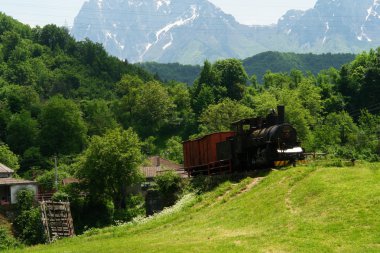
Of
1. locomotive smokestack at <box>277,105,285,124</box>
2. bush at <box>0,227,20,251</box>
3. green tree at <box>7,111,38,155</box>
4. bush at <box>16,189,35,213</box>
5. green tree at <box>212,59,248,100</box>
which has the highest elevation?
green tree at <box>212,59,248,100</box>

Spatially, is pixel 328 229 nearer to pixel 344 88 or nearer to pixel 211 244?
pixel 211 244

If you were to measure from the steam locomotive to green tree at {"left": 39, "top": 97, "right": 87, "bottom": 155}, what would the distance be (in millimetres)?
62793

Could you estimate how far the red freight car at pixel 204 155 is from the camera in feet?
147

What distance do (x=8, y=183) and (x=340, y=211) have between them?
44888 millimetres


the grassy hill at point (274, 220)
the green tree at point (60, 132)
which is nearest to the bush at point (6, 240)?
the grassy hill at point (274, 220)

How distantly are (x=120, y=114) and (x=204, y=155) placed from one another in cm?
8224

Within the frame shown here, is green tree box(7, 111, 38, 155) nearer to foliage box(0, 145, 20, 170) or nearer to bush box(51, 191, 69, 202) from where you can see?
foliage box(0, 145, 20, 170)

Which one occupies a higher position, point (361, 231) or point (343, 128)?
point (343, 128)

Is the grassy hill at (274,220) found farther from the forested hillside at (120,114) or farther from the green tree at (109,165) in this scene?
the green tree at (109,165)

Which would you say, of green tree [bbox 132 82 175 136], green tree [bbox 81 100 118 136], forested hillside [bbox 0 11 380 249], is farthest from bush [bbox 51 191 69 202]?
green tree [bbox 132 82 175 136]

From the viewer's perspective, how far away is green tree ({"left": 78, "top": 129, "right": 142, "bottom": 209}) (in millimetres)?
60562

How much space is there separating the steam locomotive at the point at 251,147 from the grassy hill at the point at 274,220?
8.72ft

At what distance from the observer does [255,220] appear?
2806cm

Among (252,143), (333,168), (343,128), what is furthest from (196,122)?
(333,168)
